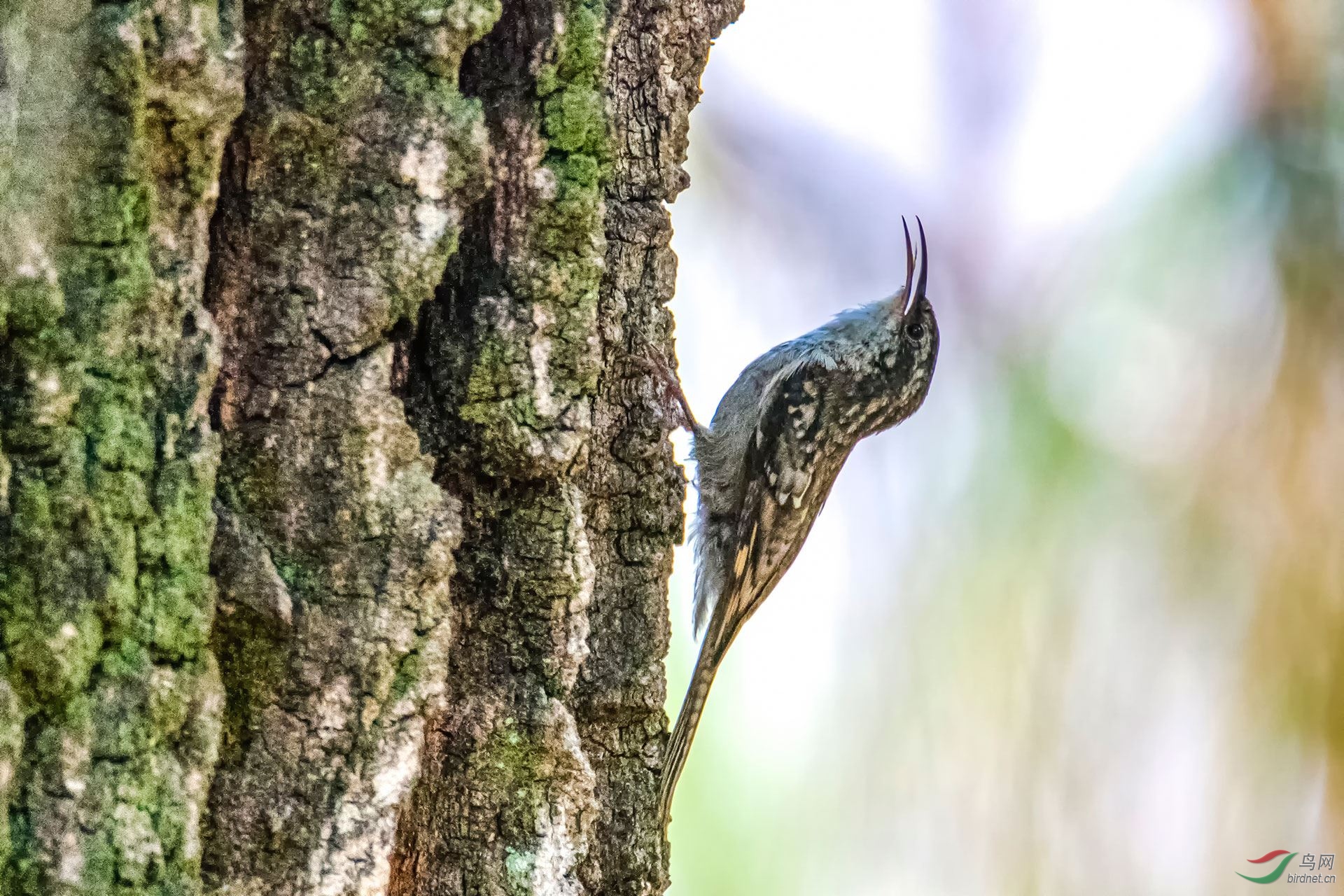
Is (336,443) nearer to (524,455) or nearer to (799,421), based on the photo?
(524,455)

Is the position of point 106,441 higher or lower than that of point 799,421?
lower

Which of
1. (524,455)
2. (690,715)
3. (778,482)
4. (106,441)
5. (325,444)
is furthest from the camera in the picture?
(778,482)

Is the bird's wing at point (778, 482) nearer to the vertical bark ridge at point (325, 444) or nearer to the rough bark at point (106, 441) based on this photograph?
the vertical bark ridge at point (325, 444)

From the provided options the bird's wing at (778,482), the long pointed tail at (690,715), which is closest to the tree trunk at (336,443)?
the long pointed tail at (690,715)

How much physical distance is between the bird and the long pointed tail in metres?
0.48

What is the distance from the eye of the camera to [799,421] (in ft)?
9.20

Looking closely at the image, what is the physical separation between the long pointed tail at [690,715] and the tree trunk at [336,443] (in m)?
0.45

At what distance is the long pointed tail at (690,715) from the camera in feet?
6.31

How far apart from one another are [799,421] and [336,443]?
1.75 meters

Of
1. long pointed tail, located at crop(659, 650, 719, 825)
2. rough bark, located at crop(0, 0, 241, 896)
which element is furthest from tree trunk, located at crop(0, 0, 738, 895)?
long pointed tail, located at crop(659, 650, 719, 825)

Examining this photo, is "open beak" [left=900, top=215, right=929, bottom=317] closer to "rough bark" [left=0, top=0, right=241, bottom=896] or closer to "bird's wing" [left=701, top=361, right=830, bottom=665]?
"bird's wing" [left=701, top=361, right=830, bottom=665]

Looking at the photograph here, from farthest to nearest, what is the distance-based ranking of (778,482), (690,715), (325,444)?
(778,482) → (690,715) → (325,444)

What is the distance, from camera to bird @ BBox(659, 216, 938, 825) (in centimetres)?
274

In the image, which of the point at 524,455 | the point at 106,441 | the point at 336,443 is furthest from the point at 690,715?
the point at 106,441
